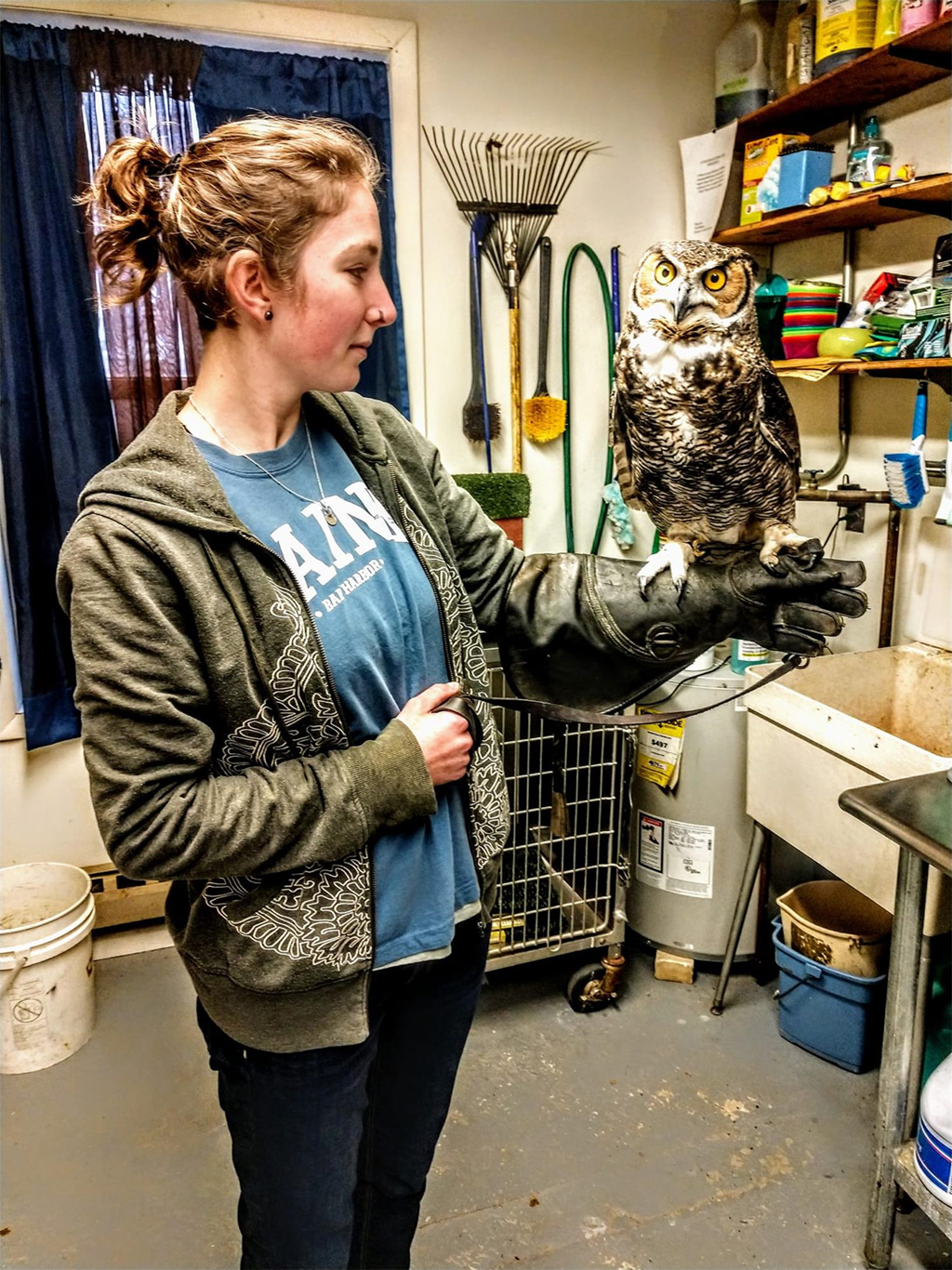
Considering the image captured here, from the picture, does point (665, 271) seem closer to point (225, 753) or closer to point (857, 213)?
point (225, 753)

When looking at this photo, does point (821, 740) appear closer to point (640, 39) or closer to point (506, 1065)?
point (506, 1065)

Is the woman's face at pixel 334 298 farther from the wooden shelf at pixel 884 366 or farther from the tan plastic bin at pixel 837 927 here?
the tan plastic bin at pixel 837 927

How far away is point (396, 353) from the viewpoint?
2.28 m

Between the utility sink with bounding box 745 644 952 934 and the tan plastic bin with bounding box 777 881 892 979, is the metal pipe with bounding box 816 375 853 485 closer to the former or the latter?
the utility sink with bounding box 745 644 952 934

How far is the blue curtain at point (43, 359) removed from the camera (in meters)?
1.87

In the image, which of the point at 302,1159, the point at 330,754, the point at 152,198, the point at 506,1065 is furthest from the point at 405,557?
the point at 506,1065

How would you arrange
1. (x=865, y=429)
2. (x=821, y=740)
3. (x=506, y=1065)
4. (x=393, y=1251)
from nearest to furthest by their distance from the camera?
(x=393, y=1251)
(x=821, y=740)
(x=506, y=1065)
(x=865, y=429)

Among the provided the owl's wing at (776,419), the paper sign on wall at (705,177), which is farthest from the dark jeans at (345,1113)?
the paper sign on wall at (705,177)

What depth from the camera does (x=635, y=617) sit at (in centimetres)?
112

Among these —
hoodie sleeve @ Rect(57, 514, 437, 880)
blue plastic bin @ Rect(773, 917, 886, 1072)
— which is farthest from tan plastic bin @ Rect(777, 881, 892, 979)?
hoodie sleeve @ Rect(57, 514, 437, 880)

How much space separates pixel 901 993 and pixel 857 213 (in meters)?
1.59

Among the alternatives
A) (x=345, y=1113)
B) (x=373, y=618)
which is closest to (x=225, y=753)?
(x=373, y=618)

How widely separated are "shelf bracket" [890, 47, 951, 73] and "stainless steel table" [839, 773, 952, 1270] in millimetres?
1432

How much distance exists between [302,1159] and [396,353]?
1.84 m
